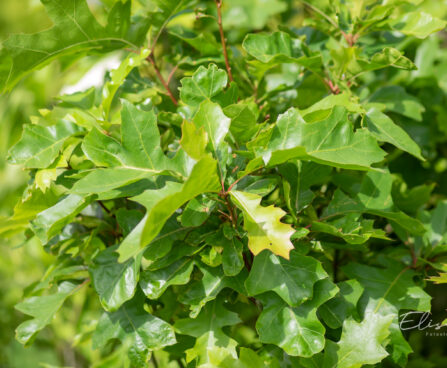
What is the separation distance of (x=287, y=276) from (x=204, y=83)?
0.39 meters

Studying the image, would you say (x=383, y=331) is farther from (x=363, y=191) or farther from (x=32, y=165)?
(x=32, y=165)

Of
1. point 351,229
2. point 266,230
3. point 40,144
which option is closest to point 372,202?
point 351,229

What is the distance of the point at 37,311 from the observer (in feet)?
3.17

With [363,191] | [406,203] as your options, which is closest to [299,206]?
[363,191]

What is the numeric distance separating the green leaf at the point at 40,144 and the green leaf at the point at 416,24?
764 millimetres

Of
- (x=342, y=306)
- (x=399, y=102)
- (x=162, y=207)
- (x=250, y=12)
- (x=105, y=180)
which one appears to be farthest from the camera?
(x=250, y=12)

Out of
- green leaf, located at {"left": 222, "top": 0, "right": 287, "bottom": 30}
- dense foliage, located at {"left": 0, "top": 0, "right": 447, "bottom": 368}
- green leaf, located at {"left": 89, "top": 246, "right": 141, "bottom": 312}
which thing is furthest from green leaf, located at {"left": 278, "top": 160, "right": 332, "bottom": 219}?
green leaf, located at {"left": 222, "top": 0, "right": 287, "bottom": 30}

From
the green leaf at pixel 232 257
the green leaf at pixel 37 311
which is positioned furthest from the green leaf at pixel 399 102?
the green leaf at pixel 37 311

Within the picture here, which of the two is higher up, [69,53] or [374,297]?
[69,53]

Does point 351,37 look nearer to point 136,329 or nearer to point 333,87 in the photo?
point 333,87

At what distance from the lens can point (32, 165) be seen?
35.6 inches

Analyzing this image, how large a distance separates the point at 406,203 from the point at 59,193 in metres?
0.83

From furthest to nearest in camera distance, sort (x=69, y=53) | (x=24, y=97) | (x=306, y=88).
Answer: (x=24, y=97)
(x=306, y=88)
(x=69, y=53)

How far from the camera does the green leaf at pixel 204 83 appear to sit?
86 cm
